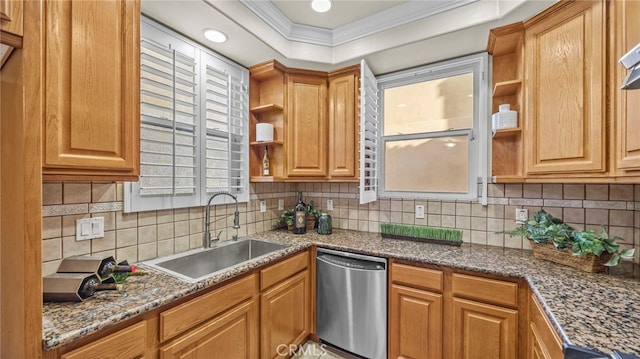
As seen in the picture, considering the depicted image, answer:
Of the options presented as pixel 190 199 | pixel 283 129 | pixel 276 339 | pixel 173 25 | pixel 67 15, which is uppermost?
pixel 173 25

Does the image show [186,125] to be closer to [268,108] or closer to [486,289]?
[268,108]

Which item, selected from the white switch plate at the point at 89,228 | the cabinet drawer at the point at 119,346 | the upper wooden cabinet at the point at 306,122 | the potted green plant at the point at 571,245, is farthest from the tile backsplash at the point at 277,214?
the cabinet drawer at the point at 119,346

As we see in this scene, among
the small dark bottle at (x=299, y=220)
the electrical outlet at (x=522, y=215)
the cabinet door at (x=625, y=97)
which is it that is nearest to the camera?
the cabinet door at (x=625, y=97)

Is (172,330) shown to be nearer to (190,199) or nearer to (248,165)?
(190,199)

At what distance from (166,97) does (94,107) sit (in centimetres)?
67

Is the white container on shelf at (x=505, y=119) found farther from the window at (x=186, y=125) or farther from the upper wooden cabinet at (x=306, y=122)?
the window at (x=186, y=125)

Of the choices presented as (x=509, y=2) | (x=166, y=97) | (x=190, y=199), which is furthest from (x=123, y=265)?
(x=509, y=2)

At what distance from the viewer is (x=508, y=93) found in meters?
1.99

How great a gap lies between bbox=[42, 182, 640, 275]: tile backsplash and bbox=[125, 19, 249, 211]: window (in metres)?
0.12

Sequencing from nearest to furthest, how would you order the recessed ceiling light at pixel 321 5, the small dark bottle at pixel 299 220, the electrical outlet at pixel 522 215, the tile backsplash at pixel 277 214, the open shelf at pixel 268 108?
the tile backsplash at pixel 277 214
the recessed ceiling light at pixel 321 5
the electrical outlet at pixel 522 215
the open shelf at pixel 268 108
the small dark bottle at pixel 299 220

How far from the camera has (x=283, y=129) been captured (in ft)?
7.89

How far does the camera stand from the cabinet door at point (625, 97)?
1175 mm

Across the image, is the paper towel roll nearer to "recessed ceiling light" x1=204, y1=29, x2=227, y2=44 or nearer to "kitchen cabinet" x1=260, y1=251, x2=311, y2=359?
"recessed ceiling light" x1=204, y1=29, x2=227, y2=44

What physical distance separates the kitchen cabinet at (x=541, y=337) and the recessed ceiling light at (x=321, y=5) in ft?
7.06
